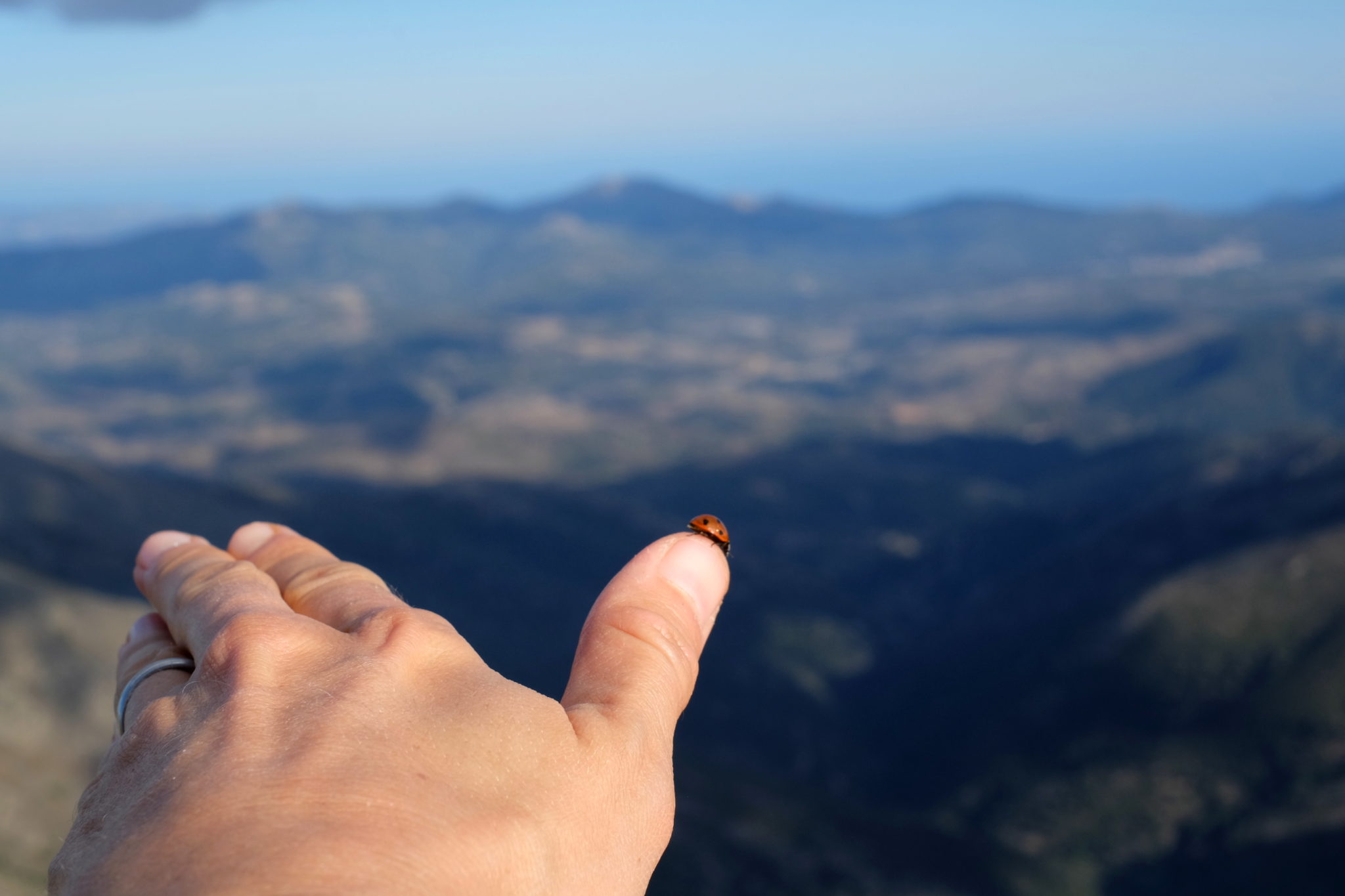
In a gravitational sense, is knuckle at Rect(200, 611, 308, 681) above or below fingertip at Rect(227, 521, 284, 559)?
below

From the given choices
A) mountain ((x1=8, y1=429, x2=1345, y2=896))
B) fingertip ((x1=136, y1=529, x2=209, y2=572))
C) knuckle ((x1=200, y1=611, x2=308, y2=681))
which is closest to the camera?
knuckle ((x1=200, y1=611, x2=308, y2=681))

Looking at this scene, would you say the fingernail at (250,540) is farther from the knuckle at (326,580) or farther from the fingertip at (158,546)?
the knuckle at (326,580)

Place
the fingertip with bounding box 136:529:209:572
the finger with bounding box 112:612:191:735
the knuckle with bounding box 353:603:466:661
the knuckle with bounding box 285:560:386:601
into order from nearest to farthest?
the knuckle with bounding box 353:603:466:661 < the finger with bounding box 112:612:191:735 < the knuckle with bounding box 285:560:386:601 < the fingertip with bounding box 136:529:209:572

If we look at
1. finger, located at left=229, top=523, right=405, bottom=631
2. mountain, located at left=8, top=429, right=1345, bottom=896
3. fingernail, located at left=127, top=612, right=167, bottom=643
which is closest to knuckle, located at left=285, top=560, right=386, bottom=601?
finger, located at left=229, top=523, right=405, bottom=631

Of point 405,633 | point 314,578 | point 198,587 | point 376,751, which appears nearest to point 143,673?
point 198,587

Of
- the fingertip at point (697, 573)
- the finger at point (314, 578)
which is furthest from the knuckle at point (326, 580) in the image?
the fingertip at point (697, 573)

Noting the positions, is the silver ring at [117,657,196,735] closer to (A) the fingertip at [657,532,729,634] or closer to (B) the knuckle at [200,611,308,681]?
(B) the knuckle at [200,611,308,681]
